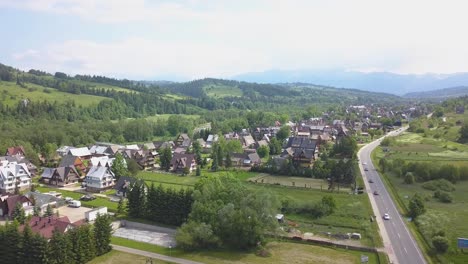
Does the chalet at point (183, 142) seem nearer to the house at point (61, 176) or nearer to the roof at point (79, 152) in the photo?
the roof at point (79, 152)

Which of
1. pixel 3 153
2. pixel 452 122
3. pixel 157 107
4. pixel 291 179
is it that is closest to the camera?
pixel 291 179

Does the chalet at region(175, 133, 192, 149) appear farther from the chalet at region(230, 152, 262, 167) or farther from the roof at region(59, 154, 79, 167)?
the roof at region(59, 154, 79, 167)

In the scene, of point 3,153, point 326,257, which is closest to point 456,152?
point 326,257

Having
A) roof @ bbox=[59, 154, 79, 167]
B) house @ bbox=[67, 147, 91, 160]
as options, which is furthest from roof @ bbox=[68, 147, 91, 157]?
roof @ bbox=[59, 154, 79, 167]

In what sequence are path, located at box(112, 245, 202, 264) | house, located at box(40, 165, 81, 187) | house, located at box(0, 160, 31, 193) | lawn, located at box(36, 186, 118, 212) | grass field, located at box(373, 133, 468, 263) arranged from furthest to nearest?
house, located at box(40, 165, 81, 187) → house, located at box(0, 160, 31, 193) → lawn, located at box(36, 186, 118, 212) → grass field, located at box(373, 133, 468, 263) → path, located at box(112, 245, 202, 264)

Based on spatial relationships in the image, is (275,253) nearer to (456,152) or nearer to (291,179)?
(291,179)
